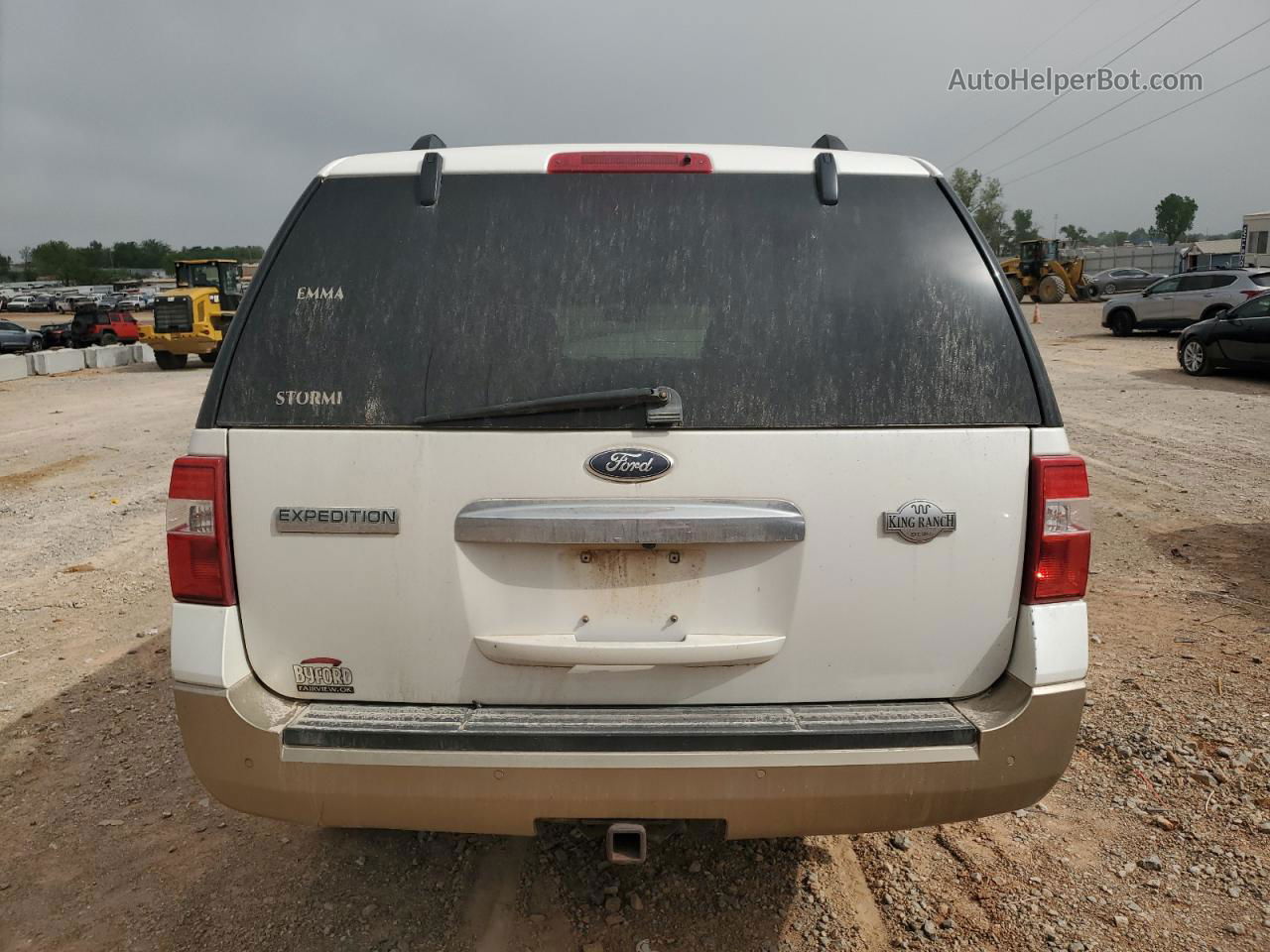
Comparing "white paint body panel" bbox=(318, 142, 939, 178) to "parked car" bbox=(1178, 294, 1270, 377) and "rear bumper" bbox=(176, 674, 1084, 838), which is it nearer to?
"rear bumper" bbox=(176, 674, 1084, 838)

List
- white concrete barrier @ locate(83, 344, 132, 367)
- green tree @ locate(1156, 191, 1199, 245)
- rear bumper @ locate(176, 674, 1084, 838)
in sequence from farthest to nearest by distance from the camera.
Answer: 1. green tree @ locate(1156, 191, 1199, 245)
2. white concrete barrier @ locate(83, 344, 132, 367)
3. rear bumper @ locate(176, 674, 1084, 838)

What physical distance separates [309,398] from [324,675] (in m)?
0.71

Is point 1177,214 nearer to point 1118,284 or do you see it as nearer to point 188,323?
point 1118,284

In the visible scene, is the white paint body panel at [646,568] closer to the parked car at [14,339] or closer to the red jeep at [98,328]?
the parked car at [14,339]

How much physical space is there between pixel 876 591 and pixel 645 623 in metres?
0.58

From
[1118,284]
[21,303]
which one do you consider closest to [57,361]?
[1118,284]

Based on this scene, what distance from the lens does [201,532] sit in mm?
2469

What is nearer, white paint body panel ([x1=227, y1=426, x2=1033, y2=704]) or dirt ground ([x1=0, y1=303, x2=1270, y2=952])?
white paint body panel ([x1=227, y1=426, x2=1033, y2=704])

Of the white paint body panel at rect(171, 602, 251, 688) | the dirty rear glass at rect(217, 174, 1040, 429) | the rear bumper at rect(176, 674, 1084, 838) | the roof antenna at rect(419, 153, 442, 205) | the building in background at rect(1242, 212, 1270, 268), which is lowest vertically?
the rear bumper at rect(176, 674, 1084, 838)

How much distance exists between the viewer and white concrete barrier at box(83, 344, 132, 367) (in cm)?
2901

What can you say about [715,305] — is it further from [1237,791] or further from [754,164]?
[1237,791]

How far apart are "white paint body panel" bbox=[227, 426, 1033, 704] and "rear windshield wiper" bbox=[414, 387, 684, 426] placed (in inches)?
1.8

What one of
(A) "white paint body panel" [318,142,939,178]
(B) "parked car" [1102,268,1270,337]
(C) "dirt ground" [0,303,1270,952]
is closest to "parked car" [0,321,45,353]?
(C) "dirt ground" [0,303,1270,952]

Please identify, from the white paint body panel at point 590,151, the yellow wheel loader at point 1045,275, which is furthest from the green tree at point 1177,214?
the white paint body panel at point 590,151
